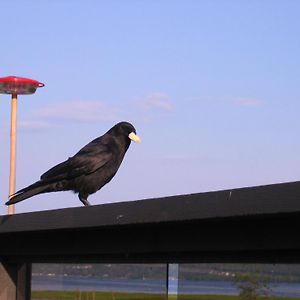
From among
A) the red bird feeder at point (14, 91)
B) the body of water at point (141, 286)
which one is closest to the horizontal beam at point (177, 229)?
Result: the body of water at point (141, 286)

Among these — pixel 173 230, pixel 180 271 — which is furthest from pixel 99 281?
pixel 173 230

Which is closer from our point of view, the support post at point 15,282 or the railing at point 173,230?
the railing at point 173,230

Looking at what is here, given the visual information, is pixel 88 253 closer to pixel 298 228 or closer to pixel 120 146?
pixel 120 146

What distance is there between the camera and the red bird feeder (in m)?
11.7

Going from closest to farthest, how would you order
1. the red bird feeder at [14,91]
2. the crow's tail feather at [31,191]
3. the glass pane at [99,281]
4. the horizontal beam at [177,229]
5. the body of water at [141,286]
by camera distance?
the horizontal beam at [177,229] < the body of water at [141,286] < the glass pane at [99,281] < the crow's tail feather at [31,191] < the red bird feeder at [14,91]

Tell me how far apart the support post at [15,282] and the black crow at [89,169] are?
0.71m

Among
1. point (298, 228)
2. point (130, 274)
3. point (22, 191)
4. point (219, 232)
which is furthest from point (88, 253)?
point (298, 228)

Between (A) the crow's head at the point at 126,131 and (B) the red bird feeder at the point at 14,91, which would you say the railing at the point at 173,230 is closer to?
(A) the crow's head at the point at 126,131

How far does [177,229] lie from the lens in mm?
6465

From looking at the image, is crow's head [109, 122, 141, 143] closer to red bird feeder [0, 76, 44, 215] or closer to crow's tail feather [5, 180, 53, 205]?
crow's tail feather [5, 180, 53, 205]

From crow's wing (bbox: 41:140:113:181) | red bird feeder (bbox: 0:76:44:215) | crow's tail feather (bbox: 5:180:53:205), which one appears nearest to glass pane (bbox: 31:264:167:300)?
crow's tail feather (bbox: 5:180:53:205)

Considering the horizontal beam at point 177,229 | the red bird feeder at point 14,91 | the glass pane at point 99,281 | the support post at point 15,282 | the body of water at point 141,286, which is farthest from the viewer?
the red bird feeder at point 14,91

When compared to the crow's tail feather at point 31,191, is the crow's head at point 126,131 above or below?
above

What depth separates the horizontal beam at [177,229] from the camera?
517 centimetres
